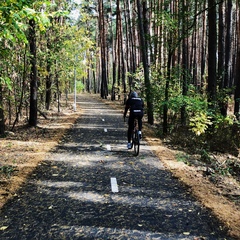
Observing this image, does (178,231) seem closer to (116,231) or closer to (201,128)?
(116,231)

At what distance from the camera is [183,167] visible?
853 centimetres

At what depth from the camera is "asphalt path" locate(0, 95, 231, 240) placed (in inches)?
179

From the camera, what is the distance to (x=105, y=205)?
18.3ft

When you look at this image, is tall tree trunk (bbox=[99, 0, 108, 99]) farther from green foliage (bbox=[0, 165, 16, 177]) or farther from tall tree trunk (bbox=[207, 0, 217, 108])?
green foliage (bbox=[0, 165, 16, 177])

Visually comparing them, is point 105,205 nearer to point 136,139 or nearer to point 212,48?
point 136,139

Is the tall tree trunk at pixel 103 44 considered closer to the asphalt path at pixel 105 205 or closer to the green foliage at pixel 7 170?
the asphalt path at pixel 105 205

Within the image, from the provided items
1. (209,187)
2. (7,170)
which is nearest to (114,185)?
(209,187)

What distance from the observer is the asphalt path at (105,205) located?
454 cm

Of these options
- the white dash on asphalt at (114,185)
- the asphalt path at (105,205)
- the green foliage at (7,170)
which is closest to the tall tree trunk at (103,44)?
the asphalt path at (105,205)

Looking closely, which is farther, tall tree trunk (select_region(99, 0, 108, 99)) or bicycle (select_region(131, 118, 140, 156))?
tall tree trunk (select_region(99, 0, 108, 99))

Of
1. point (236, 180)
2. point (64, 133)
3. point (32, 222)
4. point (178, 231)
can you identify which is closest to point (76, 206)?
point (32, 222)

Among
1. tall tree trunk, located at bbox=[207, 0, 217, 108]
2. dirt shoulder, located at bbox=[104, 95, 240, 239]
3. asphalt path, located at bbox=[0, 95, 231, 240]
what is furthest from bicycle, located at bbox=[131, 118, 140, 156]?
tall tree trunk, located at bbox=[207, 0, 217, 108]

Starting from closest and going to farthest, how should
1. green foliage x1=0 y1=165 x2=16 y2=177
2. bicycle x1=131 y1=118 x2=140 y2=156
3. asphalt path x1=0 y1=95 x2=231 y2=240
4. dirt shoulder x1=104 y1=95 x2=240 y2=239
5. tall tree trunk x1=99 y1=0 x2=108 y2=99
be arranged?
asphalt path x1=0 y1=95 x2=231 y2=240, dirt shoulder x1=104 y1=95 x2=240 y2=239, green foliage x1=0 y1=165 x2=16 y2=177, bicycle x1=131 y1=118 x2=140 y2=156, tall tree trunk x1=99 y1=0 x2=108 y2=99

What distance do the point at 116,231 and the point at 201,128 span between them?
5430 millimetres
